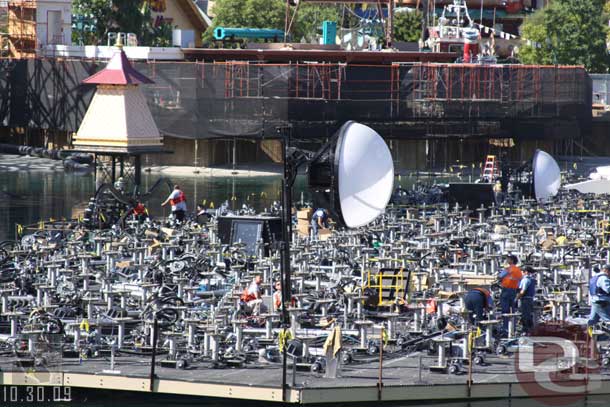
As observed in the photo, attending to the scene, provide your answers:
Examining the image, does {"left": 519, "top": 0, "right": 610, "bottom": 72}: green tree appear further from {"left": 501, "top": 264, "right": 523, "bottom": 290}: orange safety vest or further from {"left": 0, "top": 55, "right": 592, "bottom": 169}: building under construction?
{"left": 501, "top": 264, "right": 523, "bottom": 290}: orange safety vest

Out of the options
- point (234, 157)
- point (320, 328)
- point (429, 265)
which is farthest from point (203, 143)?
point (320, 328)

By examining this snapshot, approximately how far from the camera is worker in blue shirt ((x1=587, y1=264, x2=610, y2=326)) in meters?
28.8

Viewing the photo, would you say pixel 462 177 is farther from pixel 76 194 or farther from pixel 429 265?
pixel 429 265

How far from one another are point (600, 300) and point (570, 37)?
71343mm

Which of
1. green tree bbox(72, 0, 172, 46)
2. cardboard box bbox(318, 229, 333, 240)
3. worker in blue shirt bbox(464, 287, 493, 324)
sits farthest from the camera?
green tree bbox(72, 0, 172, 46)

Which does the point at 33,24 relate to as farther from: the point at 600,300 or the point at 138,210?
the point at 600,300

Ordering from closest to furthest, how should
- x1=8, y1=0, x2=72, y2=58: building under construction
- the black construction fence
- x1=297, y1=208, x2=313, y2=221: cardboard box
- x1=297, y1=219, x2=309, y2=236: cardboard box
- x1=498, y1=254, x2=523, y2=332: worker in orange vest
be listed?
1. x1=498, y1=254, x2=523, y2=332: worker in orange vest
2. x1=297, y1=219, x2=309, y2=236: cardboard box
3. x1=297, y1=208, x2=313, y2=221: cardboard box
4. the black construction fence
5. x1=8, y1=0, x2=72, y2=58: building under construction

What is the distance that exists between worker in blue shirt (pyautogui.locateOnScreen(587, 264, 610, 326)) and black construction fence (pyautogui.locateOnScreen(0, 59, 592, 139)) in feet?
157

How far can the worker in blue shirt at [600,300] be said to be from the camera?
28830 millimetres

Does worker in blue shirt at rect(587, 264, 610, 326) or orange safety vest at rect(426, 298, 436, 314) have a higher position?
worker in blue shirt at rect(587, 264, 610, 326)

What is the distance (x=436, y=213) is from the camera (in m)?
48.2

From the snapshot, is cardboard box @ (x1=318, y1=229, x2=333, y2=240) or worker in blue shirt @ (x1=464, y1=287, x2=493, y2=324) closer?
worker in blue shirt @ (x1=464, y1=287, x2=493, y2=324)

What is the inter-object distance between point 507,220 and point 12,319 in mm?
21969

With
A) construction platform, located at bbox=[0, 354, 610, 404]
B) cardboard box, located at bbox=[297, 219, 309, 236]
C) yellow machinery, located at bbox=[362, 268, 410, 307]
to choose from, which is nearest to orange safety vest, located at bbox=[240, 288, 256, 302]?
yellow machinery, located at bbox=[362, 268, 410, 307]
